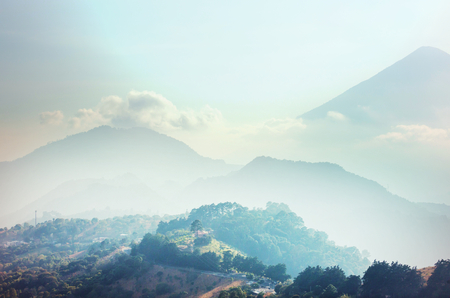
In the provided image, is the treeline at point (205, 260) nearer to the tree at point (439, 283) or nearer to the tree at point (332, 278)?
the tree at point (332, 278)

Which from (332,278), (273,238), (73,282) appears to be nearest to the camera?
(332,278)


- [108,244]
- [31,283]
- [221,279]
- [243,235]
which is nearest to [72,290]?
[31,283]

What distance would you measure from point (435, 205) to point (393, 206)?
1765 cm

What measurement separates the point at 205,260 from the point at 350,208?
10369cm

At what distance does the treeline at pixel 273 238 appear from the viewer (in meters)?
63.2

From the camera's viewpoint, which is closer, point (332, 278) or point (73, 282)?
point (332, 278)

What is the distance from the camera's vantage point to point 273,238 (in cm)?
6681

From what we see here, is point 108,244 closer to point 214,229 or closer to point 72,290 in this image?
point 214,229

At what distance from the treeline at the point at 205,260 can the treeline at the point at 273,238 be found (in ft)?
52.2

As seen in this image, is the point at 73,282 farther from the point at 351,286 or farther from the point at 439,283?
the point at 439,283

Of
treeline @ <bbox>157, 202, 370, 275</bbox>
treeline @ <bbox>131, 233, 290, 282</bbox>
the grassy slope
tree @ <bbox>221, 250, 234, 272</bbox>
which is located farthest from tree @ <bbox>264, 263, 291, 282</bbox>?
treeline @ <bbox>157, 202, 370, 275</bbox>

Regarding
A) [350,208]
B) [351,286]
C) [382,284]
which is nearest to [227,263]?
[351,286]

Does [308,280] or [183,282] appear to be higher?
[308,280]

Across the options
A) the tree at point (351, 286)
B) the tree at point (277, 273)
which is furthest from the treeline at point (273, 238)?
the tree at point (351, 286)
